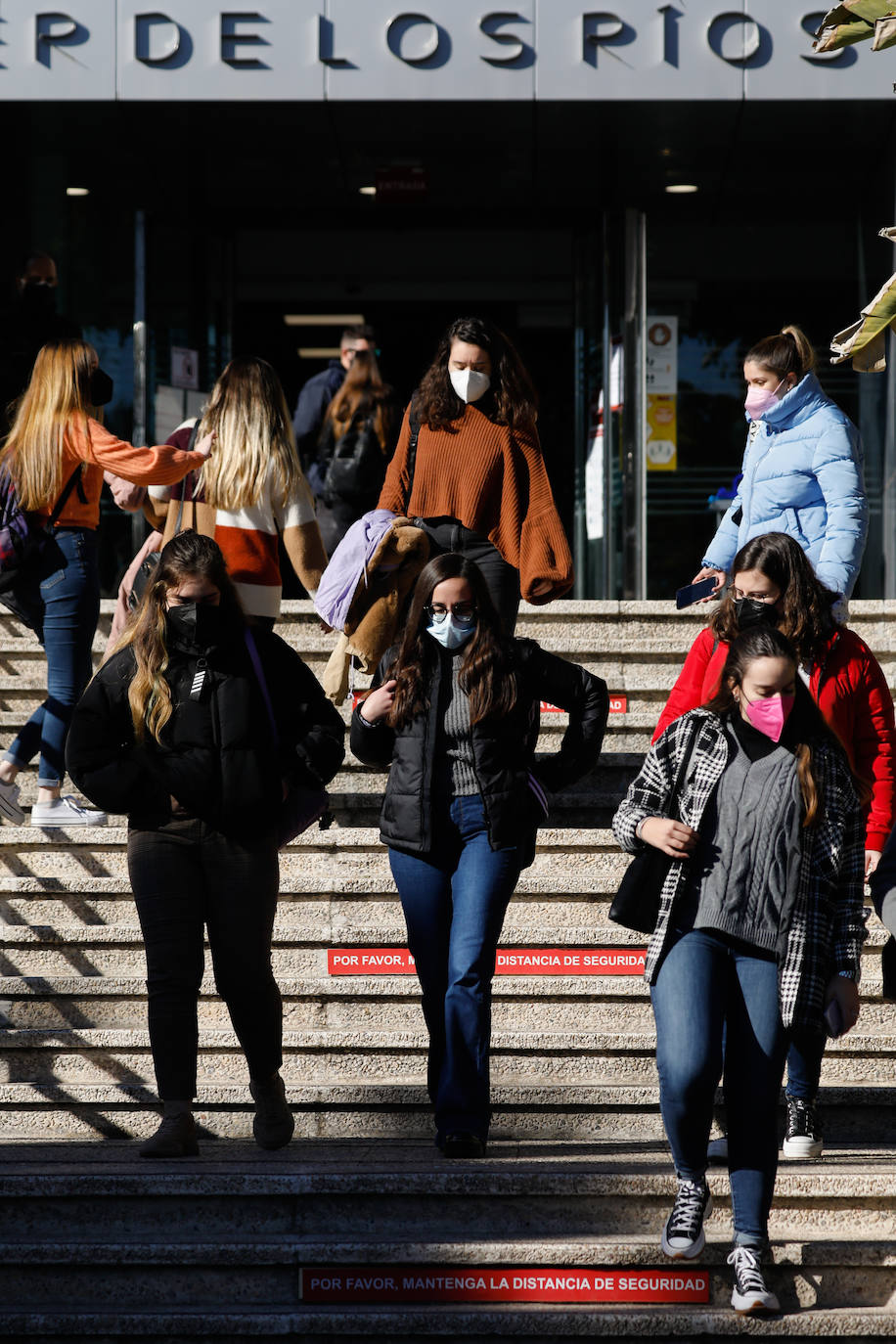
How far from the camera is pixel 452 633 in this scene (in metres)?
5.34

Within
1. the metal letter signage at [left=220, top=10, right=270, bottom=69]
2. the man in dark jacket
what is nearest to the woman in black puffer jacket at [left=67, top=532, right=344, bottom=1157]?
the man in dark jacket

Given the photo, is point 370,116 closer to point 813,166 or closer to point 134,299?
point 134,299

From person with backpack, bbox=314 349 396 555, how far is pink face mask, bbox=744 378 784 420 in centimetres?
411

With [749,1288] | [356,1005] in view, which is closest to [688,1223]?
[749,1288]

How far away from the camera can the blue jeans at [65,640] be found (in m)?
6.86

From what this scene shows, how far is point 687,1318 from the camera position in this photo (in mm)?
4465

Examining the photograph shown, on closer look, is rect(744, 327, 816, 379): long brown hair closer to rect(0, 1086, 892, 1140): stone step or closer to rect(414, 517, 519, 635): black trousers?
rect(414, 517, 519, 635): black trousers

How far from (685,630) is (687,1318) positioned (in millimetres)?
4673

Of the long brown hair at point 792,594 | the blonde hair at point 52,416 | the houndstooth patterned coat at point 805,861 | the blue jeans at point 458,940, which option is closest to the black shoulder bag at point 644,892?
the houndstooth patterned coat at point 805,861

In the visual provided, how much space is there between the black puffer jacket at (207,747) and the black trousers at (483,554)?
1238 mm

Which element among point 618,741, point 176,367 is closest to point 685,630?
point 618,741

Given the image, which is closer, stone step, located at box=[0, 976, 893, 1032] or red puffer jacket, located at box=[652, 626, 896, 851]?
red puffer jacket, located at box=[652, 626, 896, 851]

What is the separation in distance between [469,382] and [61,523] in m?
1.76

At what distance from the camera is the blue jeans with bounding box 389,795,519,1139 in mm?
5035
